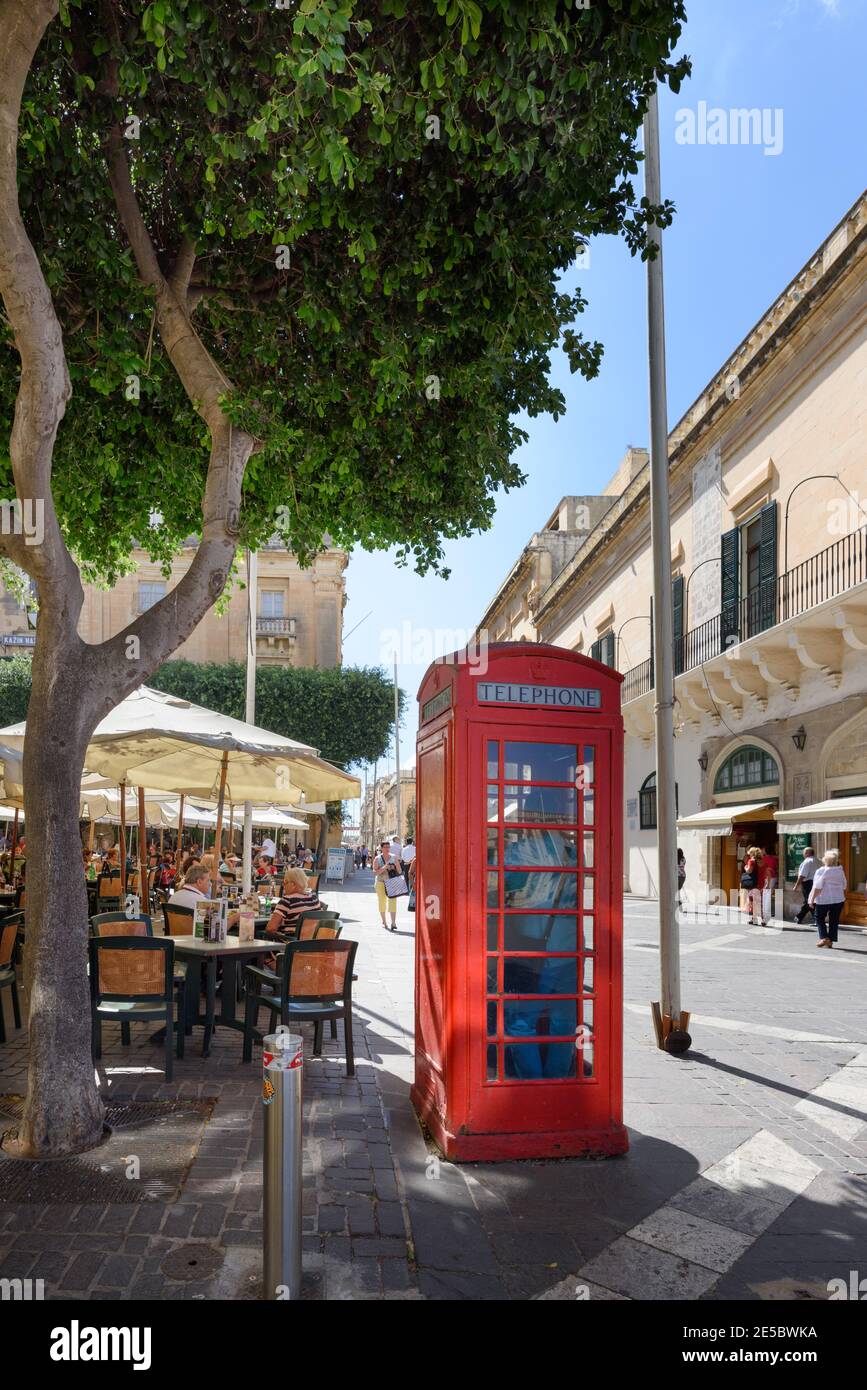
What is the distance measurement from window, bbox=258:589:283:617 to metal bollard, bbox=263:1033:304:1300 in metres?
49.2

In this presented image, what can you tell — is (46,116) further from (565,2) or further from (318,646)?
(318,646)

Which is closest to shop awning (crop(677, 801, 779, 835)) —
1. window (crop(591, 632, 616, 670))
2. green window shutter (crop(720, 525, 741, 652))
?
green window shutter (crop(720, 525, 741, 652))

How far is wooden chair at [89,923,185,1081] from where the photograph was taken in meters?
6.62

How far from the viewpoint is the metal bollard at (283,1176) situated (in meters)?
3.53

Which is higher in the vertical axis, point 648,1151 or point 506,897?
point 506,897

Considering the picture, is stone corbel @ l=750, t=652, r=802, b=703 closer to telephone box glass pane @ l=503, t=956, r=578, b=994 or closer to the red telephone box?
the red telephone box

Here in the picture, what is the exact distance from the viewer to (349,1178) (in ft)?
15.8

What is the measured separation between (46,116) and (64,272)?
116 cm

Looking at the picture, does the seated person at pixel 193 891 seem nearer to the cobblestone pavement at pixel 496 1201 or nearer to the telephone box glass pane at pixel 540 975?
the cobblestone pavement at pixel 496 1201

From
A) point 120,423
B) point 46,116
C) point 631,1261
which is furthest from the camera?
point 120,423

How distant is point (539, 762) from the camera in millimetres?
5371

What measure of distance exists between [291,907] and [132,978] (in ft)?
7.84
